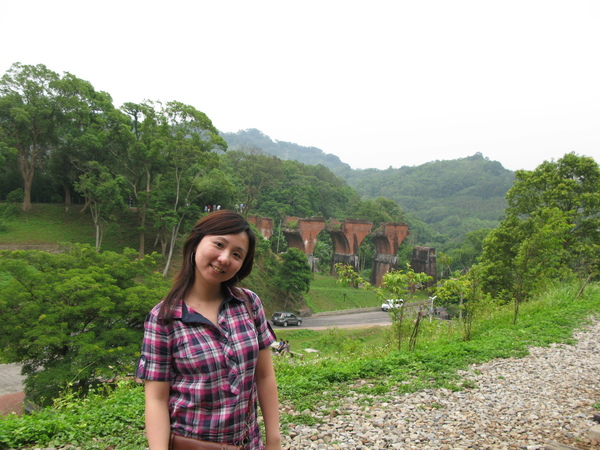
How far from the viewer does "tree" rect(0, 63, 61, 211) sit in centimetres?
1517

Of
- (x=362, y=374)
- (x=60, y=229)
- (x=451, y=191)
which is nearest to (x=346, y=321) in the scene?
(x=60, y=229)

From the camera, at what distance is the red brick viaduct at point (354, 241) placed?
1048 inches

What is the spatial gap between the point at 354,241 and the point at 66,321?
22758 mm

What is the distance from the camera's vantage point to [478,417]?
3400 mm

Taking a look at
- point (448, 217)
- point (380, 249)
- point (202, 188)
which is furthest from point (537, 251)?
point (448, 217)

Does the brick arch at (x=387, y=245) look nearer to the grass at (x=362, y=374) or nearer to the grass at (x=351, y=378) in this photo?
the grass at (x=362, y=374)

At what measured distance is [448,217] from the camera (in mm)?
61438

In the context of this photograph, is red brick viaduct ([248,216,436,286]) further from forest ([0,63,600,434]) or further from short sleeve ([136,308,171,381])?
short sleeve ([136,308,171,381])

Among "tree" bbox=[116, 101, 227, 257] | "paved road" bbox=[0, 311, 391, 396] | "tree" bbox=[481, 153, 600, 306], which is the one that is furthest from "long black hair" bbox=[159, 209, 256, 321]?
"tree" bbox=[116, 101, 227, 257]

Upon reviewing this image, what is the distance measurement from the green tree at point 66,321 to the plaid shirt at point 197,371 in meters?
5.64

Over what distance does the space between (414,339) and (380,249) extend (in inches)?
973

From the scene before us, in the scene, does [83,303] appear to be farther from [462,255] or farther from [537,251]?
[462,255]

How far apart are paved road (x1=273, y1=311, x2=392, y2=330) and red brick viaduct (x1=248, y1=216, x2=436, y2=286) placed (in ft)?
18.5

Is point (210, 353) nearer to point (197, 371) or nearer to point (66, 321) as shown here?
point (197, 371)
